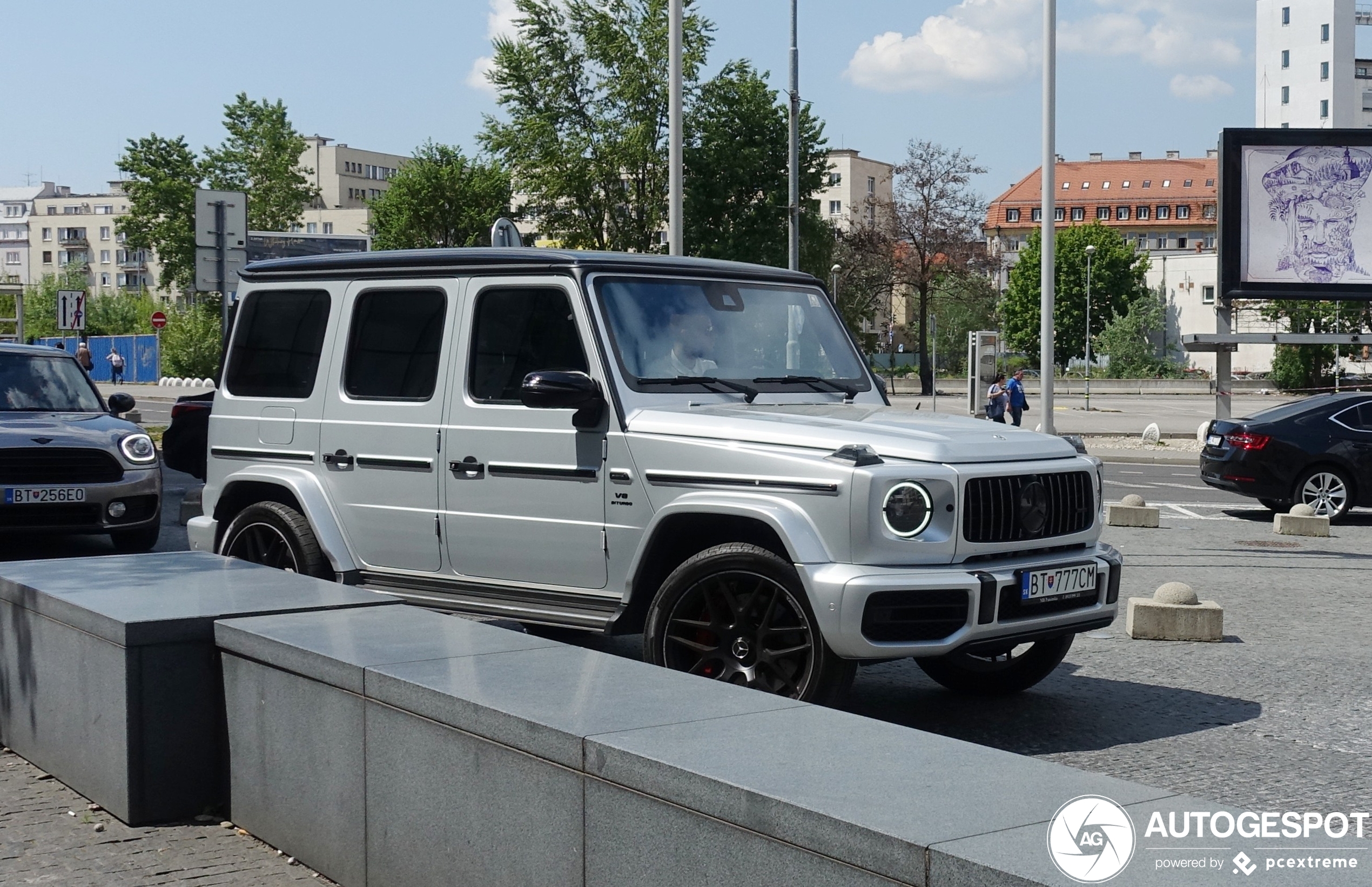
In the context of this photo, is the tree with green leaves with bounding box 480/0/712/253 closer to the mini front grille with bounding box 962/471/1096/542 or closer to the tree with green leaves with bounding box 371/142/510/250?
the tree with green leaves with bounding box 371/142/510/250

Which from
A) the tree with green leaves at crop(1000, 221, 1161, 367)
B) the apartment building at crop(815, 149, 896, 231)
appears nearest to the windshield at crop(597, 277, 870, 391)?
the tree with green leaves at crop(1000, 221, 1161, 367)

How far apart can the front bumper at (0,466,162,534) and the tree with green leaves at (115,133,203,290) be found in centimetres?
7700

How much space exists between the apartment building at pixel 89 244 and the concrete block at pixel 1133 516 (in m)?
158

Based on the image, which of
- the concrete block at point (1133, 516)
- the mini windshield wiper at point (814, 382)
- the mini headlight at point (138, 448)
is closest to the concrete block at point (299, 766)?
the mini windshield wiper at point (814, 382)

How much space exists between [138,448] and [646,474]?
25.2ft

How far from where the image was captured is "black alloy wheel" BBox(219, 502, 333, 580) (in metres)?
7.32

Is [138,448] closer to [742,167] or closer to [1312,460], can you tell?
[1312,460]

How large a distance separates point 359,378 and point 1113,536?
9.87 meters

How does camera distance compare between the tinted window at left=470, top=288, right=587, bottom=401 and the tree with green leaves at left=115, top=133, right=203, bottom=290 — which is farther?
the tree with green leaves at left=115, top=133, right=203, bottom=290

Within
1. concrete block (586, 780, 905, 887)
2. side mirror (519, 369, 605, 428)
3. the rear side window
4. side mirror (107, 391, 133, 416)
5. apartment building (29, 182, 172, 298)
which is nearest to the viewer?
concrete block (586, 780, 905, 887)

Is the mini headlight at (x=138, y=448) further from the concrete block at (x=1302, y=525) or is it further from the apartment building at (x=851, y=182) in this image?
the apartment building at (x=851, y=182)

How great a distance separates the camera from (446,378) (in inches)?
276

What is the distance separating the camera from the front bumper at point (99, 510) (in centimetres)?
1184

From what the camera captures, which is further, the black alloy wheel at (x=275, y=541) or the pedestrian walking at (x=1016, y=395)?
the pedestrian walking at (x=1016, y=395)
